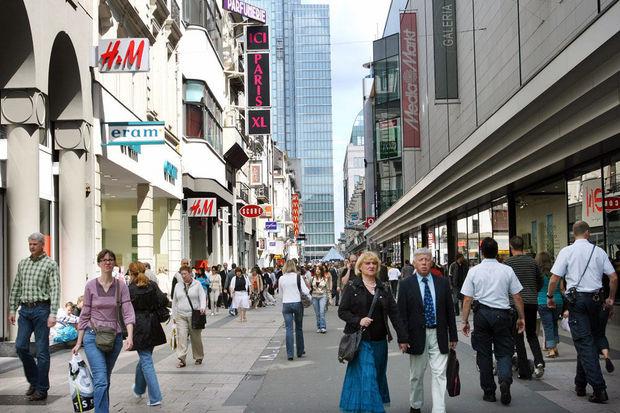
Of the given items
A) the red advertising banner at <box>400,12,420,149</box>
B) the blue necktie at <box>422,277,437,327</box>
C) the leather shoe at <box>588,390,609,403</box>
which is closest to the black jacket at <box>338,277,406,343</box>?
the blue necktie at <box>422,277,437,327</box>

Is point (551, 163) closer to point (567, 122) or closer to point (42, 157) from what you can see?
point (567, 122)

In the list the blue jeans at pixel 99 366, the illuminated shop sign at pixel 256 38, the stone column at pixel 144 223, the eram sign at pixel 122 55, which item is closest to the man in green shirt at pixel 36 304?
the blue jeans at pixel 99 366

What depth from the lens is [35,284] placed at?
902cm

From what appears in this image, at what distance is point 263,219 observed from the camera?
7731 centimetres

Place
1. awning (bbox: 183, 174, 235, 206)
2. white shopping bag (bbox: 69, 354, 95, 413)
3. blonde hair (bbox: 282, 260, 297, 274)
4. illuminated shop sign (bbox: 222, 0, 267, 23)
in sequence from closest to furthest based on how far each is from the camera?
white shopping bag (bbox: 69, 354, 95, 413) → blonde hair (bbox: 282, 260, 297, 274) → awning (bbox: 183, 174, 235, 206) → illuminated shop sign (bbox: 222, 0, 267, 23)

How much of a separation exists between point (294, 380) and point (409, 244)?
48485 mm

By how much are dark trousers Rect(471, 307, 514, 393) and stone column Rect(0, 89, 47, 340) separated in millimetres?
8023

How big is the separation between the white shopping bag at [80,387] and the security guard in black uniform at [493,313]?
4.04 m

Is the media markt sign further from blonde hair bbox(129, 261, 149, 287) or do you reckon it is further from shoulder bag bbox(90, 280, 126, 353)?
shoulder bag bbox(90, 280, 126, 353)

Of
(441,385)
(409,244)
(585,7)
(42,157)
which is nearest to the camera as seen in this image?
(441,385)

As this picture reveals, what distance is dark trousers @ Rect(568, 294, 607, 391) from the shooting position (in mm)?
8375

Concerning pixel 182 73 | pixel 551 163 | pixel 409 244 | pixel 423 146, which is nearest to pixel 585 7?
pixel 551 163

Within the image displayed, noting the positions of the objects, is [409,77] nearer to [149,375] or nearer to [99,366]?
[149,375]

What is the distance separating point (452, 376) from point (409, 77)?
102 feet
